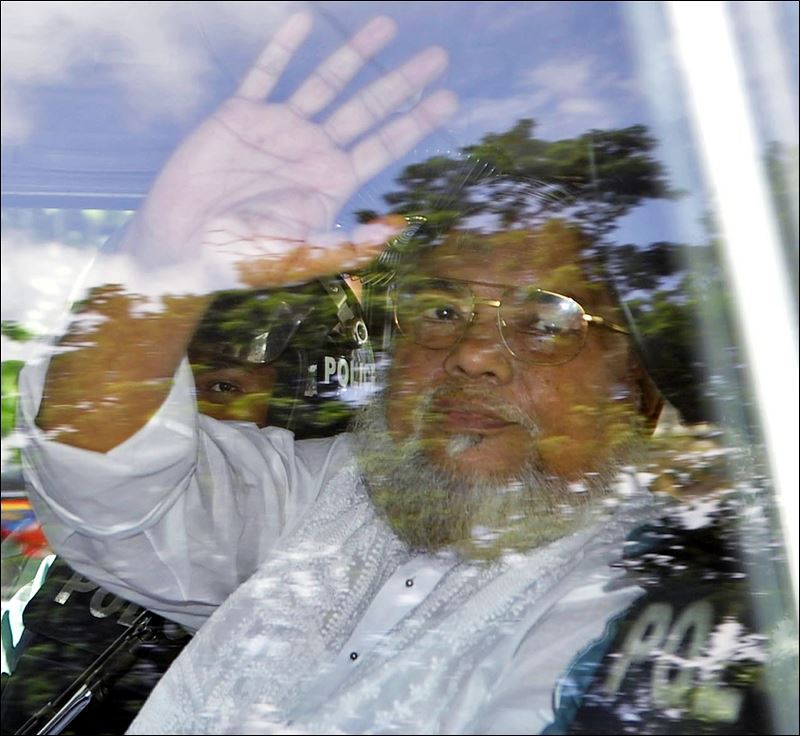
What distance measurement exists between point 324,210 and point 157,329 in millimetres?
244

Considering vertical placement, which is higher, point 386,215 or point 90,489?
point 386,215

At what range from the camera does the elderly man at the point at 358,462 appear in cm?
137

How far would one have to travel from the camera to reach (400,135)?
4.61 ft

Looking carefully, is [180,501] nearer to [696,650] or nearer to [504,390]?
[504,390]

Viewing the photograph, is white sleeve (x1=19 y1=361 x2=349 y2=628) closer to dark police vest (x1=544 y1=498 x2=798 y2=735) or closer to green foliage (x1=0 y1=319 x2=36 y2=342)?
green foliage (x1=0 y1=319 x2=36 y2=342)

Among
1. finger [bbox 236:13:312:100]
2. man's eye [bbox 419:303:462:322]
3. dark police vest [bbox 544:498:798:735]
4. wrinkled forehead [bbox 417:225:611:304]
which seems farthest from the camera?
man's eye [bbox 419:303:462:322]

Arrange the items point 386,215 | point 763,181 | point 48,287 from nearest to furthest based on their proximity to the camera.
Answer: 1. point 763,181
2. point 48,287
3. point 386,215

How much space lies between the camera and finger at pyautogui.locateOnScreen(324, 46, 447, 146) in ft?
4.36

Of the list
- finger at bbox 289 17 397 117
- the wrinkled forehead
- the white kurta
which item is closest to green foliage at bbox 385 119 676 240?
the wrinkled forehead

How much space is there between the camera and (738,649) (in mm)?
1263

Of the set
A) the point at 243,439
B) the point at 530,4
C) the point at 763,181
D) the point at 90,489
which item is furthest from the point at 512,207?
the point at 90,489

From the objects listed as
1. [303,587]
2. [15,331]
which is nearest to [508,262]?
[303,587]

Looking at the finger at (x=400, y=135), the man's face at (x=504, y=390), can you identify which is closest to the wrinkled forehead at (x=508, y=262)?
the man's face at (x=504, y=390)

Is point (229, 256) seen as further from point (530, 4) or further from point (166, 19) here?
point (530, 4)
